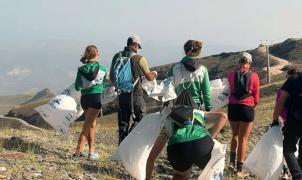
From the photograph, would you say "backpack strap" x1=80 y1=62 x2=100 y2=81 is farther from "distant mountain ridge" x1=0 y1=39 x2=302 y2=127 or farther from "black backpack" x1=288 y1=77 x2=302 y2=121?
"distant mountain ridge" x1=0 y1=39 x2=302 y2=127

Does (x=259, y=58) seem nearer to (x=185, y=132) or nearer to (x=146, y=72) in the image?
(x=146, y=72)

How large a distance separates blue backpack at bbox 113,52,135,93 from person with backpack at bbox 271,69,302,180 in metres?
2.64

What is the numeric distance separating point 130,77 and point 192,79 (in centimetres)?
198

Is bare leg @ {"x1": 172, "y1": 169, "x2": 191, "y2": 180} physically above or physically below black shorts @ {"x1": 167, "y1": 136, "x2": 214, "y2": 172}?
below

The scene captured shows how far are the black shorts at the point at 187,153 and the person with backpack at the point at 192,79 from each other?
139 centimetres

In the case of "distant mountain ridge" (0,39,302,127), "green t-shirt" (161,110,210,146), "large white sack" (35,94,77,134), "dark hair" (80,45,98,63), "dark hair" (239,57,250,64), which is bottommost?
"distant mountain ridge" (0,39,302,127)

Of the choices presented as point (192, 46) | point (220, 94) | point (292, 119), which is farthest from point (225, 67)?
point (192, 46)

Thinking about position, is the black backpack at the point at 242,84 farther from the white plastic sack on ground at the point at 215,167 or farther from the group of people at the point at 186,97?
the white plastic sack on ground at the point at 215,167

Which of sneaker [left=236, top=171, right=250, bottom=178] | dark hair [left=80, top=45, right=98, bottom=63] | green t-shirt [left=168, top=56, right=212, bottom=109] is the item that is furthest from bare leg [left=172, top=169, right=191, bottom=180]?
dark hair [left=80, top=45, right=98, bottom=63]

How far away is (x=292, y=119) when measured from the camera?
756cm

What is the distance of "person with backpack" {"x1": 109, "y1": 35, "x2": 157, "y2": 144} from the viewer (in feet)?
29.1

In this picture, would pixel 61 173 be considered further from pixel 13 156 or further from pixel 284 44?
pixel 284 44

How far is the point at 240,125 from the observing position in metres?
8.85

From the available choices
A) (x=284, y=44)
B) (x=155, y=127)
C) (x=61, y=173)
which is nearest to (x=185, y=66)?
(x=155, y=127)
